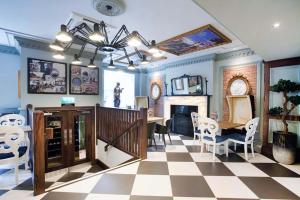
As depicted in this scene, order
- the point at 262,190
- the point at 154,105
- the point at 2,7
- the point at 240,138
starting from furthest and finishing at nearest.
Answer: the point at 154,105, the point at 240,138, the point at 2,7, the point at 262,190

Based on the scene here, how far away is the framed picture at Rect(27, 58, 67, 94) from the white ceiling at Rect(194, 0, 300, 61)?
4.30 m

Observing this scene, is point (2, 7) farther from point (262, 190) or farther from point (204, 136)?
point (262, 190)

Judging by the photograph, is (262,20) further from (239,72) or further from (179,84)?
(179,84)

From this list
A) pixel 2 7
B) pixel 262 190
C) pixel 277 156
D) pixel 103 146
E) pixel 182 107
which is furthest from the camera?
pixel 182 107

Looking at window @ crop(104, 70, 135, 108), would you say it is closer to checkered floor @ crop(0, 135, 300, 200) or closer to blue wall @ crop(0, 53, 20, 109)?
blue wall @ crop(0, 53, 20, 109)

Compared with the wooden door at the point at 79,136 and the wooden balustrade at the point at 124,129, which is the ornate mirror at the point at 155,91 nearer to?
the wooden balustrade at the point at 124,129

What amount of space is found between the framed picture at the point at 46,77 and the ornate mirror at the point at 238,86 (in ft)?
16.6

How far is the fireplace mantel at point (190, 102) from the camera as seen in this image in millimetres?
5551

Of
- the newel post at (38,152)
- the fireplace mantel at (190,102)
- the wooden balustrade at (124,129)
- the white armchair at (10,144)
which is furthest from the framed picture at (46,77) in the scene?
the fireplace mantel at (190,102)

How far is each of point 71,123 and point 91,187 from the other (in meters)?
2.26

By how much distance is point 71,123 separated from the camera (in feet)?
13.9

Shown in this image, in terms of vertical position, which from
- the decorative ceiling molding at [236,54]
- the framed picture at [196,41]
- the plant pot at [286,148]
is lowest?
the plant pot at [286,148]

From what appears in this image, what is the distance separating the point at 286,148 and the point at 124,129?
3.49 m

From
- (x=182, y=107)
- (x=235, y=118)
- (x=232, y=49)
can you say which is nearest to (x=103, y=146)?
(x=182, y=107)
